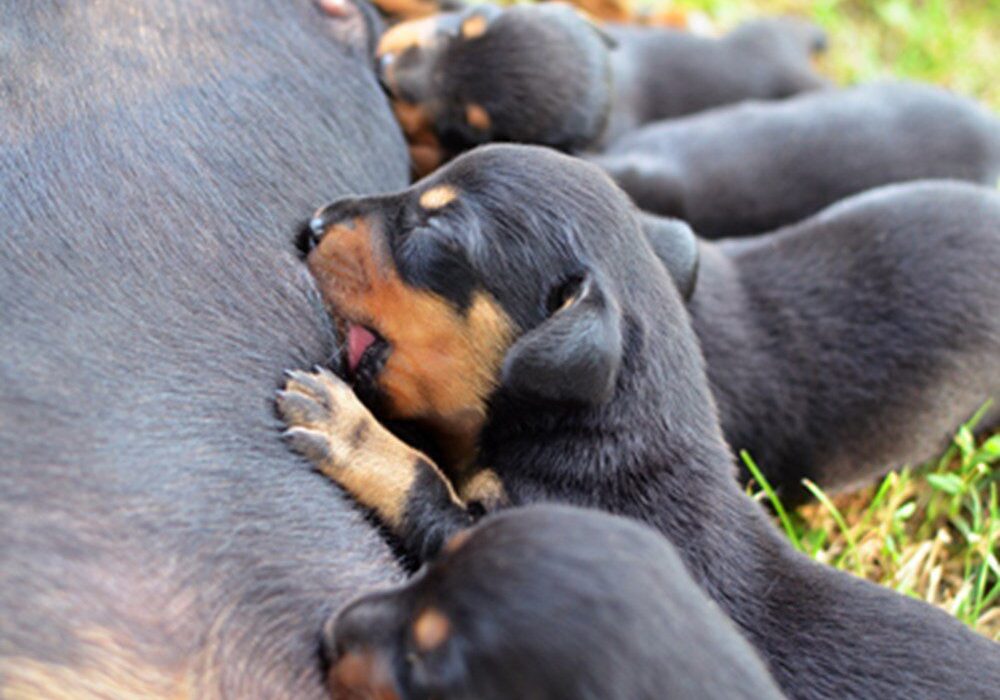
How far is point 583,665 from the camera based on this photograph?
2180mm

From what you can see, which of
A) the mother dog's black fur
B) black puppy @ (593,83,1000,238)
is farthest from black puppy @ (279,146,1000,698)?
black puppy @ (593,83,1000,238)

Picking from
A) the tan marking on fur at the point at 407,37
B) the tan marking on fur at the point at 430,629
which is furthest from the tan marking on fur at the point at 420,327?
the tan marking on fur at the point at 407,37

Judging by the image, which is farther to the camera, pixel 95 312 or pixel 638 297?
pixel 638 297

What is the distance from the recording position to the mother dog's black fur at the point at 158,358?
7.59 feet

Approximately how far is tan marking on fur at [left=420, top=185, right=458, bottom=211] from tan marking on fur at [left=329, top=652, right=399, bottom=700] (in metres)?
1.24

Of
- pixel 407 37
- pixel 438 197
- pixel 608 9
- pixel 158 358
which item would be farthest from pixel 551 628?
pixel 608 9

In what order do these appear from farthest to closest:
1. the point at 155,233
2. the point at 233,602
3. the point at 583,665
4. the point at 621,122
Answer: the point at 621,122 < the point at 155,233 < the point at 233,602 < the point at 583,665

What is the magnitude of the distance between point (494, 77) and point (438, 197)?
157 cm

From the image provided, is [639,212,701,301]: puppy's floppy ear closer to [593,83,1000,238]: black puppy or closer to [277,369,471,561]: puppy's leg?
[277,369,471,561]: puppy's leg

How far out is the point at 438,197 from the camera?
315 cm

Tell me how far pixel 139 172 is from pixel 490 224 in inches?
34.3

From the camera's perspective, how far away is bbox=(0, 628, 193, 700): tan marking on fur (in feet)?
7.10

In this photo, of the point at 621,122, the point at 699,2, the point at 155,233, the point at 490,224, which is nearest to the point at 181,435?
the point at 155,233

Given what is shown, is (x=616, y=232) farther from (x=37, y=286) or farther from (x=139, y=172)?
(x=37, y=286)
